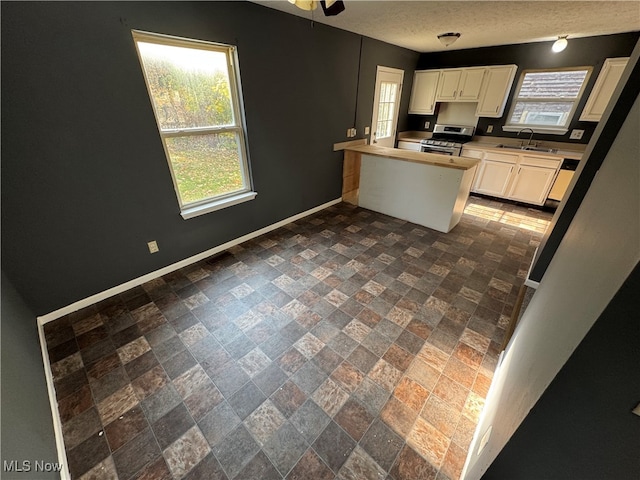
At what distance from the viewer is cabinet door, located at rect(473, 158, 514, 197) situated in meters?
4.26

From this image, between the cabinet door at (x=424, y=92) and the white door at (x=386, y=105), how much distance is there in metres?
0.53

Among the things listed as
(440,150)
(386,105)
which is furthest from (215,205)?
(440,150)

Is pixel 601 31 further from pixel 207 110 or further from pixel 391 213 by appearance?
pixel 207 110

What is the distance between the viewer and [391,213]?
388 centimetres

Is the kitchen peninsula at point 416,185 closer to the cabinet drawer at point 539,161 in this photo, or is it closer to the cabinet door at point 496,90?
the cabinet drawer at point 539,161

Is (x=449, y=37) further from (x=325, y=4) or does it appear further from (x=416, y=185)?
(x=325, y=4)

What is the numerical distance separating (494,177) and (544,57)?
187 centimetres

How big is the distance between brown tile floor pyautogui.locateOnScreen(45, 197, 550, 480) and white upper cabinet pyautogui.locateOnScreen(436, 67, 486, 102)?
329 centimetres

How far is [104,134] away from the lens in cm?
192

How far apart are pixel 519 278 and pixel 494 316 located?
31.1 inches

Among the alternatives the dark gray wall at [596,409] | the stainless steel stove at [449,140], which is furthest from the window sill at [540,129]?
the dark gray wall at [596,409]

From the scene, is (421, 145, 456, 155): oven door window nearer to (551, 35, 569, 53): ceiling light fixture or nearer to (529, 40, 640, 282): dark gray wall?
(551, 35, 569, 53): ceiling light fixture

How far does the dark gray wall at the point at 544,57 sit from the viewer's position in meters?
3.49
